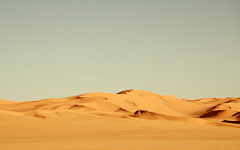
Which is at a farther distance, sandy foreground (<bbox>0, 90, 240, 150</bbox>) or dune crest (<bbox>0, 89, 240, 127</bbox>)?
dune crest (<bbox>0, 89, 240, 127</bbox>)

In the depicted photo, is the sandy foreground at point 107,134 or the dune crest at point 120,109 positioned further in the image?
the dune crest at point 120,109

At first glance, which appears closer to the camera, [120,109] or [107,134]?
[107,134]

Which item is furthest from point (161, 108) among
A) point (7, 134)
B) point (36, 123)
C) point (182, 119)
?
point (7, 134)

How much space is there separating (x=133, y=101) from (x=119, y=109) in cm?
870

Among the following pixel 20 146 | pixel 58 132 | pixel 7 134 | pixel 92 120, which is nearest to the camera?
pixel 20 146

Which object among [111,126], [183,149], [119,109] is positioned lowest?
[183,149]

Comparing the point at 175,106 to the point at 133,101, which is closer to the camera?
the point at 133,101

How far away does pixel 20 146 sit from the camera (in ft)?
32.9

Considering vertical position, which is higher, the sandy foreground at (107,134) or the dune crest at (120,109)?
the dune crest at (120,109)

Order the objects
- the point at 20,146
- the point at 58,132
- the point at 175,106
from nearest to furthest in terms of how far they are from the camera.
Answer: the point at 20,146, the point at 58,132, the point at 175,106

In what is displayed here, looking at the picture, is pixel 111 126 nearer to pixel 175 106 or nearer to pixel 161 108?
pixel 161 108

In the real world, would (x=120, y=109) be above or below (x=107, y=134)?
above

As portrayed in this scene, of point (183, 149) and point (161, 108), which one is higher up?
point (161, 108)

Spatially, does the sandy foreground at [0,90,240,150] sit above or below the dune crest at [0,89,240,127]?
below
